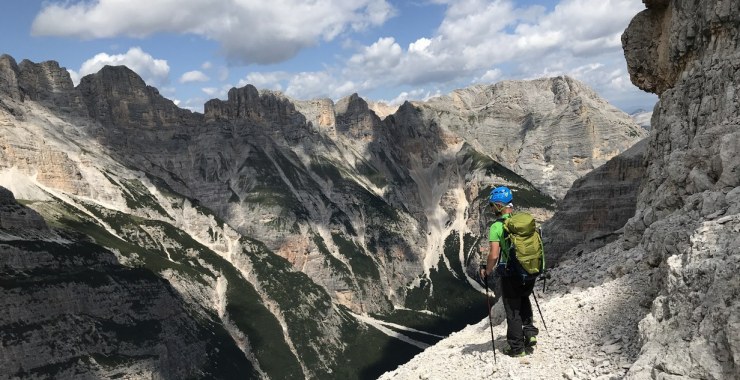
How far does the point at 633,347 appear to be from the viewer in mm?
15734

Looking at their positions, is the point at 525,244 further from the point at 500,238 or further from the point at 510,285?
the point at 510,285

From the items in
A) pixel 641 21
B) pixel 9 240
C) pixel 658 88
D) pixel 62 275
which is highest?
pixel 641 21

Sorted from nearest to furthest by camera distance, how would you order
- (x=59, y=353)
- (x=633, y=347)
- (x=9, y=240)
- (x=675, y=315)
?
(x=675, y=315) → (x=633, y=347) → (x=59, y=353) → (x=9, y=240)

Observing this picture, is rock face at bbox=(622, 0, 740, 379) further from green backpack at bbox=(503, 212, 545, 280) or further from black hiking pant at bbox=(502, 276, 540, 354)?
black hiking pant at bbox=(502, 276, 540, 354)

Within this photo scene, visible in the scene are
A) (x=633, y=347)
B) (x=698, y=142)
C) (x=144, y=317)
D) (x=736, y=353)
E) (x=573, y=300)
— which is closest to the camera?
(x=736, y=353)

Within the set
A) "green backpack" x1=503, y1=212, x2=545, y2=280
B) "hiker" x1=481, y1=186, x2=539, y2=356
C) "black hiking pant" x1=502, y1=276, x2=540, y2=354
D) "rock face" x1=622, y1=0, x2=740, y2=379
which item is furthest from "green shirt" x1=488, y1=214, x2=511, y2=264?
"rock face" x1=622, y1=0, x2=740, y2=379

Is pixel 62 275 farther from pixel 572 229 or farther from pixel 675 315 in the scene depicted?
pixel 675 315

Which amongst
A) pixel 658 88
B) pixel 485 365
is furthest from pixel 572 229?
pixel 485 365

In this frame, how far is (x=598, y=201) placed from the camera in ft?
326

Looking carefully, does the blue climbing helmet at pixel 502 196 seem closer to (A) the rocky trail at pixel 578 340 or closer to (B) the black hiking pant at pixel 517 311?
(B) the black hiking pant at pixel 517 311

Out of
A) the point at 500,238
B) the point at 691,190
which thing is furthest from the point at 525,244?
the point at 691,190

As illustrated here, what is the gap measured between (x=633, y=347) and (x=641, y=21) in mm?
40794

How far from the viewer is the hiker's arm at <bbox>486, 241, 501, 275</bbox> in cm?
1595

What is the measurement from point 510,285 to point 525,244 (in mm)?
1753
